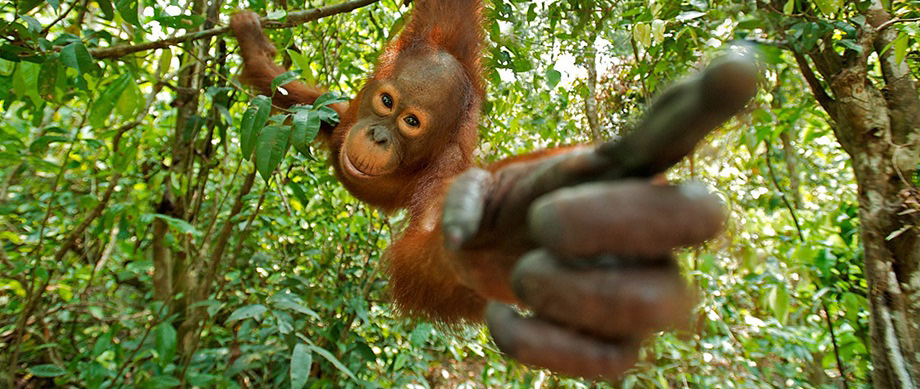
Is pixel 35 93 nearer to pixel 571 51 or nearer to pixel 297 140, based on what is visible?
pixel 297 140

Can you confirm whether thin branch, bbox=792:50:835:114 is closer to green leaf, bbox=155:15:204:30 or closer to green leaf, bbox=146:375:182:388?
green leaf, bbox=155:15:204:30

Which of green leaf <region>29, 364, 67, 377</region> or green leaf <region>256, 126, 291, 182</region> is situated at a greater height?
green leaf <region>256, 126, 291, 182</region>

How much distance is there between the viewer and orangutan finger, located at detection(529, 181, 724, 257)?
65 centimetres

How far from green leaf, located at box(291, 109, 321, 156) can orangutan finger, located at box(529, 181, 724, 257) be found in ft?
3.08

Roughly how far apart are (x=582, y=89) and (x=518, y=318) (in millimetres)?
2247

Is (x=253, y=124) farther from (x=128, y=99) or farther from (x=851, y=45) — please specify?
(x=851, y=45)

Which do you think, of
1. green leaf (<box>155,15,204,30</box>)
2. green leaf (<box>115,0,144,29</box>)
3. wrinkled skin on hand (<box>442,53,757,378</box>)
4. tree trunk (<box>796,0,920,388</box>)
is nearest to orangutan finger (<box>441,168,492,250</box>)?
wrinkled skin on hand (<box>442,53,757,378</box>)

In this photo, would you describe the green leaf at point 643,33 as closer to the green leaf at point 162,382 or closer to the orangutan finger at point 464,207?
the orangutan finger at point 464,207

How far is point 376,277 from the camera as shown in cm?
330

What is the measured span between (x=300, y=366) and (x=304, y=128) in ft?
3.65

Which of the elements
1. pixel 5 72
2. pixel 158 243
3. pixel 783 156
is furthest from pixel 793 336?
pixel 5 72

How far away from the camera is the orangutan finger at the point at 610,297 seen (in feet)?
2.15

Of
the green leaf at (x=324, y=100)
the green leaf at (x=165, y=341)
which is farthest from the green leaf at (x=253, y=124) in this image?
the green leaf at (x=165, y=341)

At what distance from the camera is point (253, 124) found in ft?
4.82
